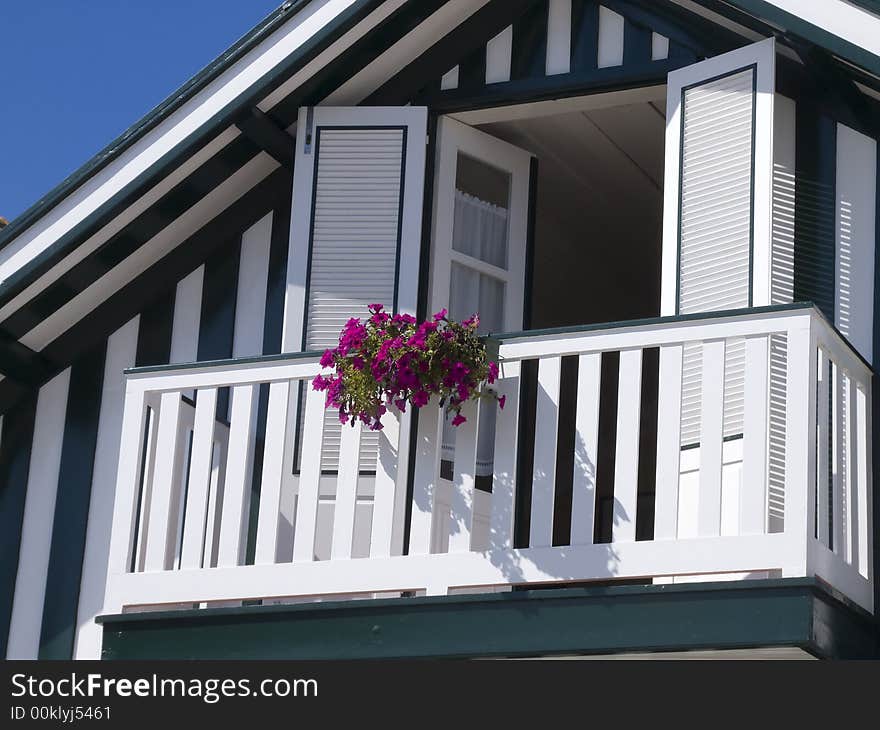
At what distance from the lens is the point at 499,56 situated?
8.08 metres

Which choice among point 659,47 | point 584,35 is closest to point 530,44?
point 584,35

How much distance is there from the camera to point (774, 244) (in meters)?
6.96

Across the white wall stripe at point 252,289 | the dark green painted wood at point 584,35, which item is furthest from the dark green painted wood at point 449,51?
the white wall stripe at point 252,289

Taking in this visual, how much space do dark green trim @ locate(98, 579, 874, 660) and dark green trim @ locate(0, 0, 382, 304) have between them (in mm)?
1938

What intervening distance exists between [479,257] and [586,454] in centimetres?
203

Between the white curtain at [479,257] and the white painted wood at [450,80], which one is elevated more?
the white painted wood at [450,80]

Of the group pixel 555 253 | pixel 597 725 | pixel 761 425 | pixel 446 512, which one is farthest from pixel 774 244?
pixel 555 253

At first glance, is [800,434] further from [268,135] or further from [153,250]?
[153,250]

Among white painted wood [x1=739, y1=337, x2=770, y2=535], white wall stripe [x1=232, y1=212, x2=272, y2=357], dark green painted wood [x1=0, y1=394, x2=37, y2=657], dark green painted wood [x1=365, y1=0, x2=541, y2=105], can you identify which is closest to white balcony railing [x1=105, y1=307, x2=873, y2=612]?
white painted wood [x1=739, y1=337, x2=770, y2=535]

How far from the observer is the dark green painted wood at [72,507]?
7992 millimetres

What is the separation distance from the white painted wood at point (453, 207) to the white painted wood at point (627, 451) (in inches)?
68.4

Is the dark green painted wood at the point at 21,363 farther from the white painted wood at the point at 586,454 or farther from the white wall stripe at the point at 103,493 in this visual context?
the white painted wood at the point at 586,454

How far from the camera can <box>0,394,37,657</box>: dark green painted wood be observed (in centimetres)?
810

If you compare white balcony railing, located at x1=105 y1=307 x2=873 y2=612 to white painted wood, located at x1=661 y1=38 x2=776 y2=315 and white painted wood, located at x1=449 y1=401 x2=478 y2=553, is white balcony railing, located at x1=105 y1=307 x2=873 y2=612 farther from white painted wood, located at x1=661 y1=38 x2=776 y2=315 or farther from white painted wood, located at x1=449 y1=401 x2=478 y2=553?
white painted wood, located at x1=661 y1=38 x2=776 y2=315
